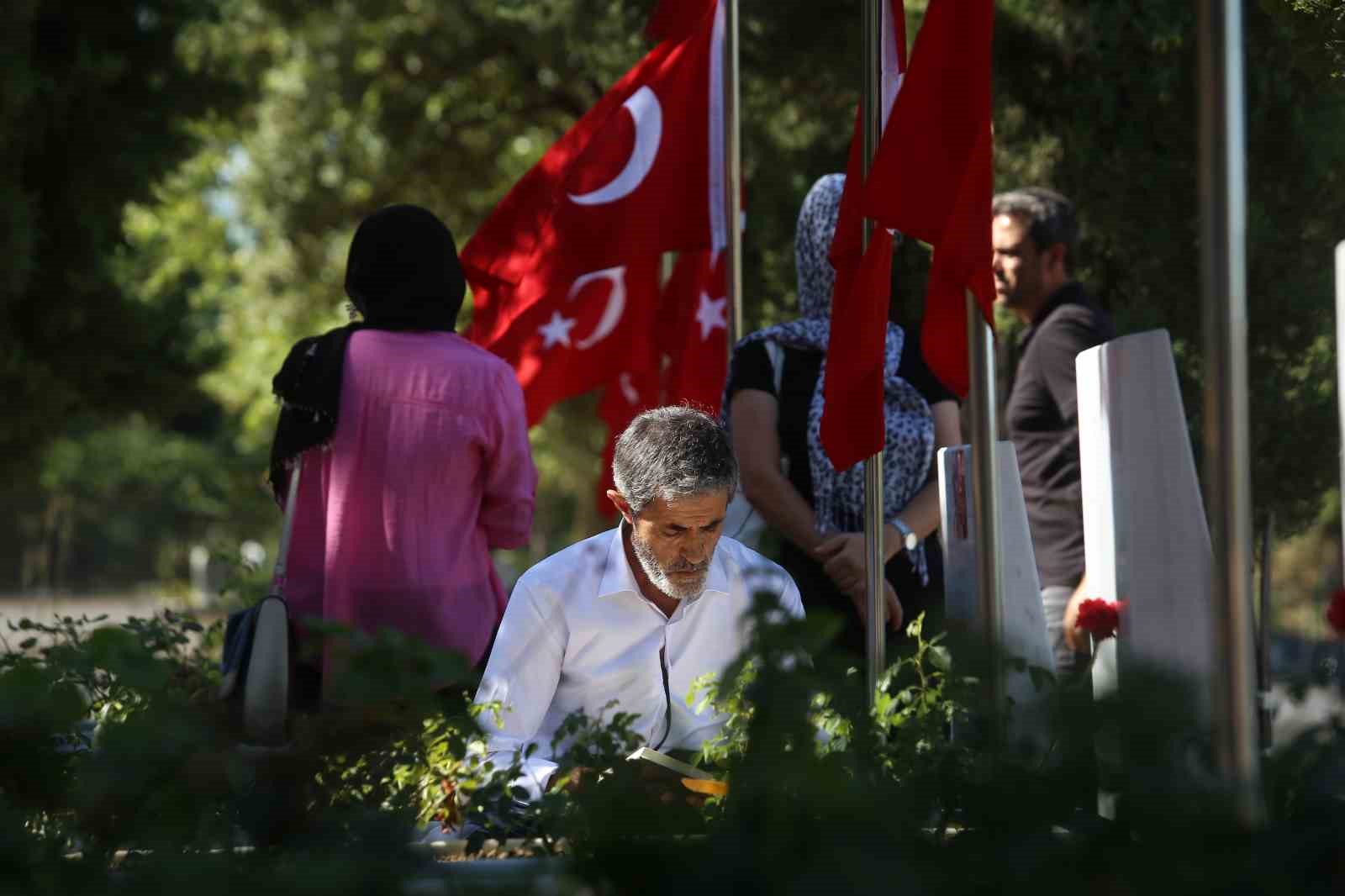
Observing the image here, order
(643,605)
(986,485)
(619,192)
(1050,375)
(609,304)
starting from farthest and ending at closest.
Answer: (609,304) → (619,192) → (1050,375) → (643,605) → (986,485)

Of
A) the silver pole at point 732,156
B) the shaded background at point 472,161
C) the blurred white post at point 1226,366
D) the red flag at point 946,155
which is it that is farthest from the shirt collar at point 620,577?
the silver pole at point 732,156

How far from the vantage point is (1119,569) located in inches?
121

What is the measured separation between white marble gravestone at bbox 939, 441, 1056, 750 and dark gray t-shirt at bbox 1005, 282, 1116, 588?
1136mm

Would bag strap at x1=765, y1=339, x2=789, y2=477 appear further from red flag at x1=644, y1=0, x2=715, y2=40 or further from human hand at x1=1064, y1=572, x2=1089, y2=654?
red flag at x1=644, y1=0, x2=715, y2=40

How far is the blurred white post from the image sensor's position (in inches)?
88.7

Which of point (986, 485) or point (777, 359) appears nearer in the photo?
point (986, 485)

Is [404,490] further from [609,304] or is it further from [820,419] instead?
[609,304]

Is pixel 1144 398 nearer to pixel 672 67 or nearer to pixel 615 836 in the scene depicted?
A: pixel 615 836

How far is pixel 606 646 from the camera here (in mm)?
3801

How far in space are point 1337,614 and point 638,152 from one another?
3.82 m

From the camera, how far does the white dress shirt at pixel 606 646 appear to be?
3.70m

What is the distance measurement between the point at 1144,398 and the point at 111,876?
1.78 meters

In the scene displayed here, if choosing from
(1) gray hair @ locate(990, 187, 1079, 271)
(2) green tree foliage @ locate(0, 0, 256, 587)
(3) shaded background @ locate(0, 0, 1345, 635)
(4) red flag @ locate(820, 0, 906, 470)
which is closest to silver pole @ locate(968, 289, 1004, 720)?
(4) red flag @ locate(820, 0, 906, 470)

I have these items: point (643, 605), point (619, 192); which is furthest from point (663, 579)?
point (619, 192)
